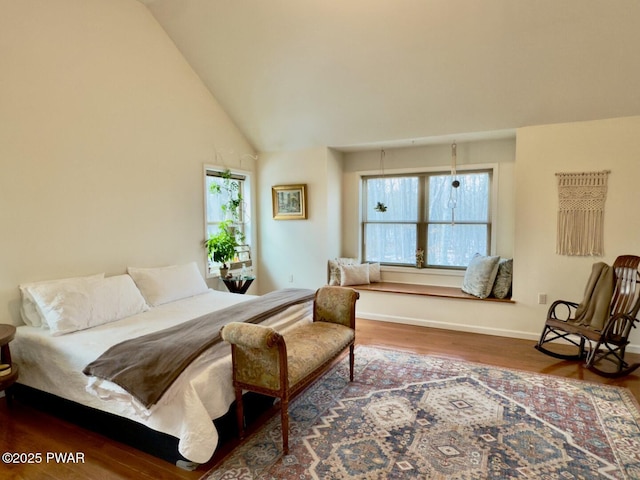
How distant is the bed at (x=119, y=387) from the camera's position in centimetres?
200

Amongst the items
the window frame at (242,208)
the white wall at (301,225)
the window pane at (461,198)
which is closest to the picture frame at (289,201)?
the white wall at (301,225)

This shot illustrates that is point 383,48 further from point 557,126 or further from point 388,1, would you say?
point 557,126

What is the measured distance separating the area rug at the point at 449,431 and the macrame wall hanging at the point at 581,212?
4.75 ft

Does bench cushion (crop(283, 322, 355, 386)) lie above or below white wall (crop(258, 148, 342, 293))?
below

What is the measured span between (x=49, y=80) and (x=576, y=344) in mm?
5294

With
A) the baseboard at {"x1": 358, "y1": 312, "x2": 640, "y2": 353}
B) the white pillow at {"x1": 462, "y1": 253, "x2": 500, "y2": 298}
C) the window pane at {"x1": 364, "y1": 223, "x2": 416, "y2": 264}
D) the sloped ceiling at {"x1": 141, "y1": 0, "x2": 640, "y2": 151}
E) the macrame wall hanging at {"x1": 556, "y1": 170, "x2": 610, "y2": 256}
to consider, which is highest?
the sloped ceiling at {"x1": 141, "y1": 0, "x2": 640, "y2": 151}

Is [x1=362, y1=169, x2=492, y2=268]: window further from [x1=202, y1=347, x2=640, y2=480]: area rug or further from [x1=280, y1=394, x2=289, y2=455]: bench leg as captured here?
[x1=280, y1=394, x2=289, y2=455]: bench leg

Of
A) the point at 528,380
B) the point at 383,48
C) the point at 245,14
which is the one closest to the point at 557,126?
the point at 383,48

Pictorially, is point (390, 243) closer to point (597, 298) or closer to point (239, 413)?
point (597, 298)

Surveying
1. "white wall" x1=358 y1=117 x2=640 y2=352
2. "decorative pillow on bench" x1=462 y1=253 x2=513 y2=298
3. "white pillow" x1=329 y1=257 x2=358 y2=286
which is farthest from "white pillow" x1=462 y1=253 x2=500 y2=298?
"white pillow" x1=329 y1=257 x2=358 y2=286

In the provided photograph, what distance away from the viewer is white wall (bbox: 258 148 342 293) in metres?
5.10

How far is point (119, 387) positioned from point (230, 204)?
10.5ft

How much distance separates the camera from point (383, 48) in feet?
11.3

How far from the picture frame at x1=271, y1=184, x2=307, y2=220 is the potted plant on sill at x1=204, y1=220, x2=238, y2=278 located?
77 cm
